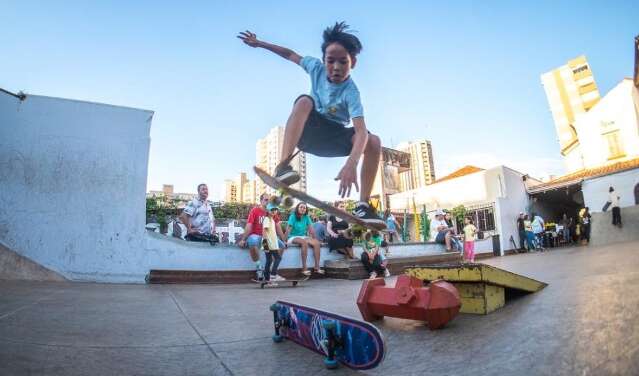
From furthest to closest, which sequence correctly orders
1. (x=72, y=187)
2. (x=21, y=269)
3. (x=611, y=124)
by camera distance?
(x=611, y=124) → (x=72, y=187) → (x=21, y=269)

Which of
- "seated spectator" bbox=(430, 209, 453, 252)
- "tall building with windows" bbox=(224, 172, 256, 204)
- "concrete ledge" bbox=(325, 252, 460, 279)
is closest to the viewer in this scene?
"tall building with windows" bbox=(224, 172, 256, 204)

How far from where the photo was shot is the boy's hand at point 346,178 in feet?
11.4

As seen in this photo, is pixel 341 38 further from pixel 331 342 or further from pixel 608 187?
pixel 608 187

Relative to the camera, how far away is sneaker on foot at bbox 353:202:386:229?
3.74 metres

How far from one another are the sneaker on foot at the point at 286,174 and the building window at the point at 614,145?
29444 mm

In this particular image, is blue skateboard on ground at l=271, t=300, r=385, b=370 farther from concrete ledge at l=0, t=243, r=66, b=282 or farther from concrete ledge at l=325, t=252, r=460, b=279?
concrete ledge at l=0, t=243, r=66, b=282

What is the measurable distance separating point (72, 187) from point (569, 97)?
4402cm

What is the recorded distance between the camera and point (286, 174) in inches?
139

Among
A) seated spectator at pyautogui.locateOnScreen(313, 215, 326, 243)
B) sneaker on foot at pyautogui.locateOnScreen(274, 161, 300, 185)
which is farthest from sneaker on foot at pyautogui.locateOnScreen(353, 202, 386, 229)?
seated spectator at pyautogui.locateOnScreen(313, 215, 326, 243)

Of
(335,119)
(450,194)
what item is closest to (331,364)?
(335,119)

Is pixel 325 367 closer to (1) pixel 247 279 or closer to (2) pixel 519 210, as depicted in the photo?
(1) pixel 247 279

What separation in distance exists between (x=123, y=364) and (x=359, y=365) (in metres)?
1.29

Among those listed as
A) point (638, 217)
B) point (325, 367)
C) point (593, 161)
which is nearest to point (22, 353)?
point (325, 367)

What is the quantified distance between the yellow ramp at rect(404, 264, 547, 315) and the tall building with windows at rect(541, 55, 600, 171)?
3760 centimetres
